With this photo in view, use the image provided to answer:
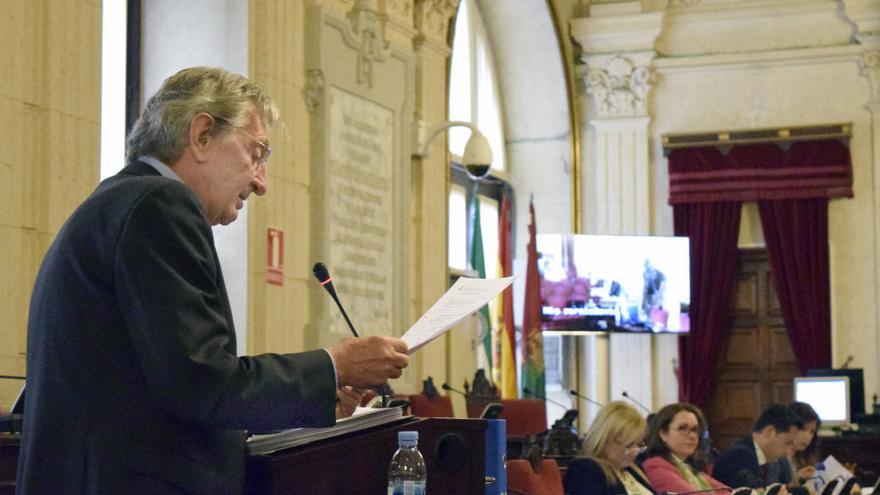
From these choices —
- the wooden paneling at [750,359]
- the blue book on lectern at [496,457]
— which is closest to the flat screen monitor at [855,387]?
the wooden paneling at [750,359]

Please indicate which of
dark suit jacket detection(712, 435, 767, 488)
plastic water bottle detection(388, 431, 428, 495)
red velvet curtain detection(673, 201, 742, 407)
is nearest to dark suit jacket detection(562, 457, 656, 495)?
dark suit jacket detection(712, 435, 767, 488)

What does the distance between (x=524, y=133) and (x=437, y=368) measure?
5.16m

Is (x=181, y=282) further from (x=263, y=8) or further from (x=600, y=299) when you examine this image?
(x=600, y=299)

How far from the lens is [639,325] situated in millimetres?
13164

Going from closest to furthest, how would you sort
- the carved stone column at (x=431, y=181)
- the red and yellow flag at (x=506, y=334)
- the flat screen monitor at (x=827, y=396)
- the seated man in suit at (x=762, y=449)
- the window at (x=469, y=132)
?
the seated man in suit at (x=762, y=449), the carved stone column at (x=431, y=181), the flat screen monitor at (x=827, y=396), the red and yellow flag at (x=506, y=334), the window at (x=469, y=132)

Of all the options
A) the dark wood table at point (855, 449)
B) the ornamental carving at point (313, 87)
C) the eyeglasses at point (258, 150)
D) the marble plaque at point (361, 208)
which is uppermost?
the ornamental carving at point (313, 87)

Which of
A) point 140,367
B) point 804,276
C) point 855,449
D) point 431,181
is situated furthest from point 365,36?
point 140,367

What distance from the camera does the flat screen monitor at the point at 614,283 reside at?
13000mm

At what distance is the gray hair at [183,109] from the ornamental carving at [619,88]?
1184 cm

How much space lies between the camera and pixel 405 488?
2.46 m

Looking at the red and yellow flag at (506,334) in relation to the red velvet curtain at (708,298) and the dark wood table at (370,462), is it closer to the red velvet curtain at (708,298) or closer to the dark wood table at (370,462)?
the red velvet curtain at (708,298)

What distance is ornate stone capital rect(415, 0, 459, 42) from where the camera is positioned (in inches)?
394

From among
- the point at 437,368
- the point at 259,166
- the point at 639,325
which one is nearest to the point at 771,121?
the point at 639,325

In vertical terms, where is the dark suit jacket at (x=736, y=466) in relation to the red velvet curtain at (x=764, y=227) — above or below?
below
